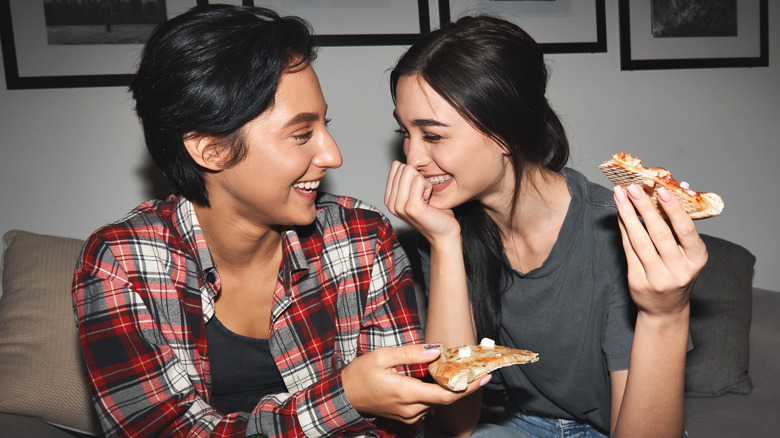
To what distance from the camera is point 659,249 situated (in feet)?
4.13

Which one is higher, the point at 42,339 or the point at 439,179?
the point at 439,179

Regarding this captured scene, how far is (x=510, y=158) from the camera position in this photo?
187cm

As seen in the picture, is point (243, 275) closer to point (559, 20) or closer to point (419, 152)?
point (419, 152)

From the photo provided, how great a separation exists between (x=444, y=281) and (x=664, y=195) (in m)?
0.78

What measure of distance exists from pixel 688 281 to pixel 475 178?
69 cm

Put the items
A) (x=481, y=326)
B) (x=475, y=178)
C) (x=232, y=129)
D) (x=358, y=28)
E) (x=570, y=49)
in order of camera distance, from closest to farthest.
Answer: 1. (x=232, y=129)
2. (x=475, y=178)
3. (x=481, y=326)
4. (x=358, y=28)
5. (x=570, y=49)

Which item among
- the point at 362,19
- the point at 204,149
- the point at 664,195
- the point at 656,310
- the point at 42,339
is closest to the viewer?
the point at 664,195

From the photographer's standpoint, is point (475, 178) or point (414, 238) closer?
point (475, 178)

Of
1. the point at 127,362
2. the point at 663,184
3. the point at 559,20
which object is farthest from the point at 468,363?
the point at 559,20

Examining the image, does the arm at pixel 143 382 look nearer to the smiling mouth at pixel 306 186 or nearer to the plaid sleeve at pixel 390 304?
the plaid sleeve at pixel 390 304

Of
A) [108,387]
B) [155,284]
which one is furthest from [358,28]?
[108,387]

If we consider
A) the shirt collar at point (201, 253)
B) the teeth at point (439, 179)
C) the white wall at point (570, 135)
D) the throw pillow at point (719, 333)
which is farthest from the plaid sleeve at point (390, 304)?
the throw pillow at point (719, 333)

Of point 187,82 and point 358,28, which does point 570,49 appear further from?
point 187,82

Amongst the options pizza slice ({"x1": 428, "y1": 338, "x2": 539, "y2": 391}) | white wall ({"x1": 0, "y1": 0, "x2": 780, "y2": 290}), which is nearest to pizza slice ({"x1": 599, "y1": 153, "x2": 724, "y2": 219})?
pizza slice ({"x1": 428, "y1": 338, "x2": 539, "y2": 391})
